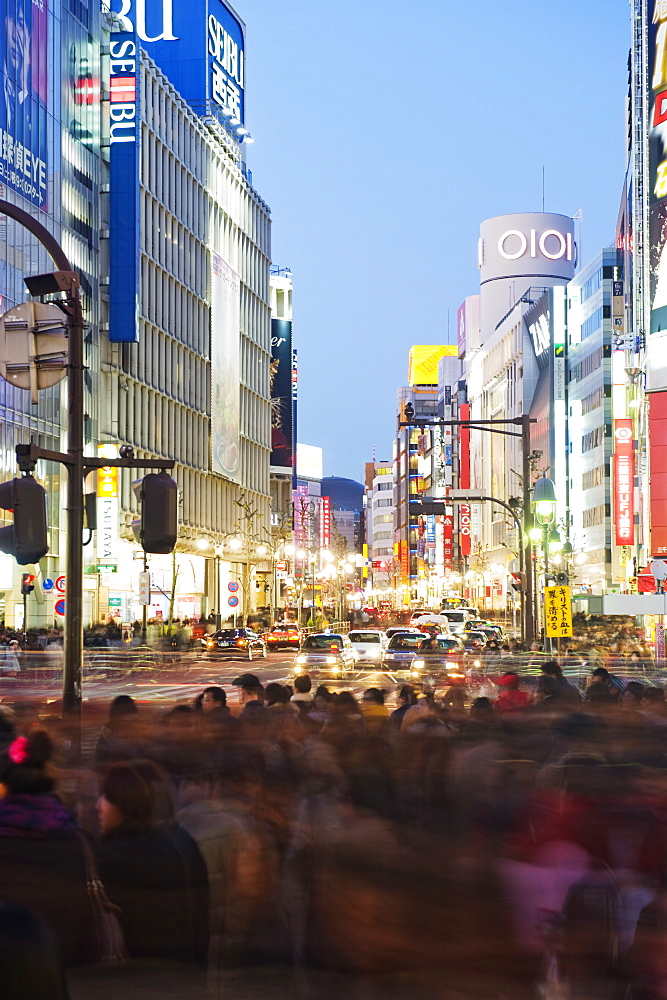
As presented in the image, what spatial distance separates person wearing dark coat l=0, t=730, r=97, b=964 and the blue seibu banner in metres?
77.1

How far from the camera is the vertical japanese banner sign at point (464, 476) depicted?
568 feet

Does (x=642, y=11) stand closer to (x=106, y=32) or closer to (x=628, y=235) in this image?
(x=628, y=235)

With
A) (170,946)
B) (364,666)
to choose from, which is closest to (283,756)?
(170,946)

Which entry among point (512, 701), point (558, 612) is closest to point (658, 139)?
point (558, 612)

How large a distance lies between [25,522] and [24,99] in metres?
64.4

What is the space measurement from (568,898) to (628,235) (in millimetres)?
86890

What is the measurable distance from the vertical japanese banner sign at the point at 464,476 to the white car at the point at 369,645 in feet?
396

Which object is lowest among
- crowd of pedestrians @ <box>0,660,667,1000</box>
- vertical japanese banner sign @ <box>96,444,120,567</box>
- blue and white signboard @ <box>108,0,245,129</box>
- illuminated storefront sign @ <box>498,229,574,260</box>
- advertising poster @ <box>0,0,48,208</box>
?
crowd of pedestrians @ <box>0,660,667,1000</box>

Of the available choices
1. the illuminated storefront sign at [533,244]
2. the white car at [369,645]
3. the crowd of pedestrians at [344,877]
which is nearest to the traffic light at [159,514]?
the crowd of pedestrians at [344,877]

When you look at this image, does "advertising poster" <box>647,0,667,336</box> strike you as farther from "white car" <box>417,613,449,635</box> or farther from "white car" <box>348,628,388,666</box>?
"white car" <box>348,628,388,666</box>

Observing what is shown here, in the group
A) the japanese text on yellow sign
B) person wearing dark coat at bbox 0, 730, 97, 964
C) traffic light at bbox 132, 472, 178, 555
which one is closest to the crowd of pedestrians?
person wearing dark coat at bbox 0, 730, 97, 964

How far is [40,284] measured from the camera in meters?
12.5

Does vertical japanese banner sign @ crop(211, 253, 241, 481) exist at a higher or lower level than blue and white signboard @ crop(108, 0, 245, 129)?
lower

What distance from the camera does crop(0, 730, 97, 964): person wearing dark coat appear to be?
6.53 metres
